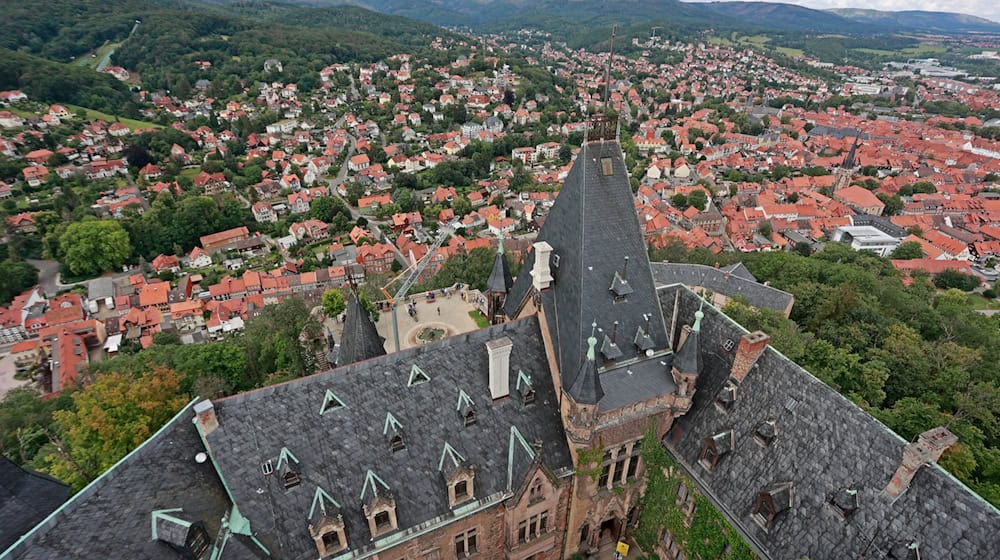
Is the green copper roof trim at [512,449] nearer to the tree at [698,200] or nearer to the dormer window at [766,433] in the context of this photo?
the dormer window at [766,433]

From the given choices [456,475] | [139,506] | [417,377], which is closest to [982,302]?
[456,475]

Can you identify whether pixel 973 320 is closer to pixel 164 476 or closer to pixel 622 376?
pixel 622 376

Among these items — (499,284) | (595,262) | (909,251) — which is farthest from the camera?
(909,251)

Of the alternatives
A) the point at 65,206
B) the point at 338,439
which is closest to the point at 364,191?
the point at 65,206

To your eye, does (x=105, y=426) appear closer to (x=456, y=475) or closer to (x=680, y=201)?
(x=456, y=475)

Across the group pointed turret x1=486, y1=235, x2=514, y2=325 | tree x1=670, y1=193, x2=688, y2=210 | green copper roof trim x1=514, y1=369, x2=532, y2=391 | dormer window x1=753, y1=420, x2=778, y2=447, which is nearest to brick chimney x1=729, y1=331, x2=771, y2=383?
dormer window x1=753, y1=420, x2=778, y2=447

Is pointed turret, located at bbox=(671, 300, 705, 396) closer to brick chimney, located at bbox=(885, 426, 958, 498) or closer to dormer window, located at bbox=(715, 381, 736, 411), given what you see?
dormer window, located at bbox=(715, 381, 736, 411)
